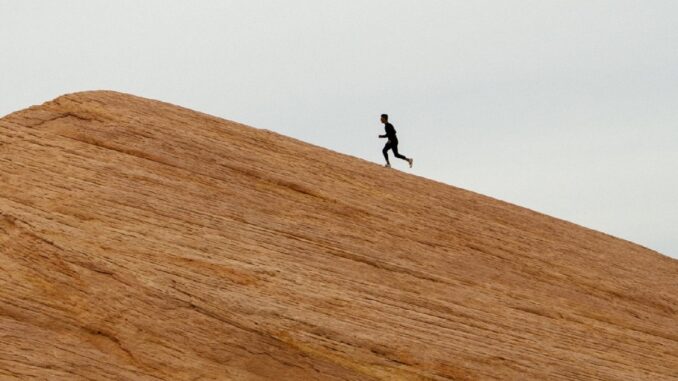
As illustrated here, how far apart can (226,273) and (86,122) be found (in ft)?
22.2

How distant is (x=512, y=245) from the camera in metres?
24.5

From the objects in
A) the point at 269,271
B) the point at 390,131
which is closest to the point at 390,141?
the point at 390,131

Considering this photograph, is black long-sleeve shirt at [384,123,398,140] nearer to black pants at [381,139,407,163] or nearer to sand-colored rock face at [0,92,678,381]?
black pants at [381,139,407,163]

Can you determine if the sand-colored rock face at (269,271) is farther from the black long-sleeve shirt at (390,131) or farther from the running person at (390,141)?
the black long-sleeve shirt at (390,131)

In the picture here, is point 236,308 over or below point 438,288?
below

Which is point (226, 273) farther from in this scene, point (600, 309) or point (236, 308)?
point (600, 309)

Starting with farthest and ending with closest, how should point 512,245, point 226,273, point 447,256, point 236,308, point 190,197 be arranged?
point 512,245 → point 447,256 → point 190,197 → point 226,273 → point 236,308

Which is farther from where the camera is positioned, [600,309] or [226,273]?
[600,309]

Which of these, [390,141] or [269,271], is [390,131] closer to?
[390,141]

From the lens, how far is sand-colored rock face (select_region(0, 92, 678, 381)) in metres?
16.1

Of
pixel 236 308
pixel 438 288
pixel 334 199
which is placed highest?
pixel 334 199

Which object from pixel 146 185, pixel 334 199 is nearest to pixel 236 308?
pixel 146 185

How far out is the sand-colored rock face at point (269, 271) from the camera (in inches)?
632

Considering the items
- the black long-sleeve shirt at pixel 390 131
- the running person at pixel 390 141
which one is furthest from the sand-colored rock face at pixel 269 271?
the black long-sleeve shirt at pixel 390 131
